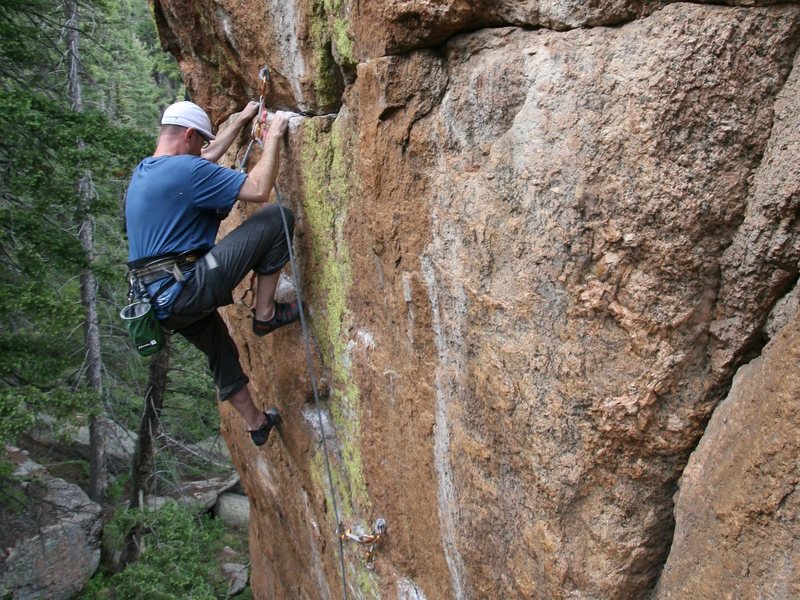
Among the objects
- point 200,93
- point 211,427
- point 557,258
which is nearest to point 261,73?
point 200,93

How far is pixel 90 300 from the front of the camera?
11219 millimetres

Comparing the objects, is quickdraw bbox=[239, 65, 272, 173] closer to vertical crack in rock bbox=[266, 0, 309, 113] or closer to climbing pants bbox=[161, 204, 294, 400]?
vertical crack in rock bbox=[266, 0, 309, 113]

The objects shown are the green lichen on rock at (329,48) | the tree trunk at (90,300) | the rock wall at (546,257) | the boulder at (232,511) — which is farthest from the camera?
the boulder at (232,511)

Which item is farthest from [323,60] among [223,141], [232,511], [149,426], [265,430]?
[232,511]

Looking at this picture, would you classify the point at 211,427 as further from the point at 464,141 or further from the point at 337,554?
the point at 464,141

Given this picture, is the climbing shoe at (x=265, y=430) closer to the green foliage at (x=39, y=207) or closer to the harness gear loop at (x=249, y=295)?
the harness gear loop at (x=249, y=295)

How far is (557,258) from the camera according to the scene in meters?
2.55

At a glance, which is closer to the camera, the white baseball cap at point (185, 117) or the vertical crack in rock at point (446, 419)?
the vertical crack in rock at point (446, 419)

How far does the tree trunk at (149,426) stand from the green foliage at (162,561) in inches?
28.3

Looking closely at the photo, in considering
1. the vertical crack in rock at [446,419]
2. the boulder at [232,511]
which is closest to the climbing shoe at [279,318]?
the vertical crack in rock at [446,419]

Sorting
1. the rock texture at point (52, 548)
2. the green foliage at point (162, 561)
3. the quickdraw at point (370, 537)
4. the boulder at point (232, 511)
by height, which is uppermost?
the quickdraw at point (370, 537)

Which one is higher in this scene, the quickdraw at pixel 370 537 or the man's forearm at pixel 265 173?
the man's forearm at pixel 265 173

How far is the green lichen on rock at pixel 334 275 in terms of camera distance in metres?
4.01

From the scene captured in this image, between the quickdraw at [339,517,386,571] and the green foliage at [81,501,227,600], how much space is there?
16.6ft
